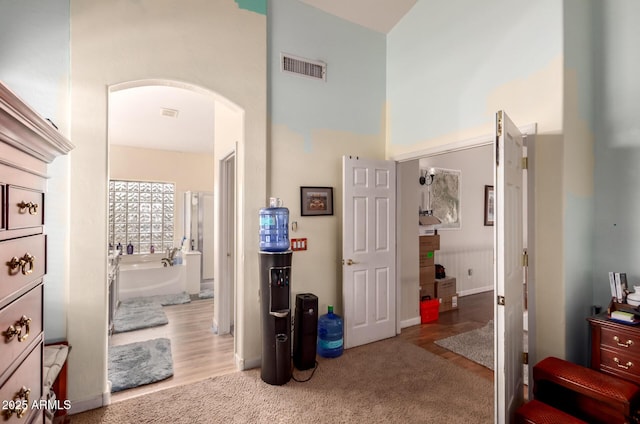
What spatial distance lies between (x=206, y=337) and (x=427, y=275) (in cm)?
311

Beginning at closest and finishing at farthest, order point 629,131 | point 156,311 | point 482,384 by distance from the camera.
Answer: point 629,131 < point 482,384 < point 156,311

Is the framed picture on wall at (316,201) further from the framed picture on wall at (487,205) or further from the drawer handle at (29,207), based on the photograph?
the framed picture on wall at (487,205)

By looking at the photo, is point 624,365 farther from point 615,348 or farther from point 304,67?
point 304,67

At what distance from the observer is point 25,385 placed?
41.1 inches

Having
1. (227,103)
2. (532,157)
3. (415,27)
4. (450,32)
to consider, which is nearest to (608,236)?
(532,157)

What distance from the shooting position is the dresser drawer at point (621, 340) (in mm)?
2020

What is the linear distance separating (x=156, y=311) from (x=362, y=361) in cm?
338

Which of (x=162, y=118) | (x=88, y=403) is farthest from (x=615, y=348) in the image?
(x=162, y=118)

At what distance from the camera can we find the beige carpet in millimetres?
2295

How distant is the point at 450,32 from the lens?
3188 millimetres

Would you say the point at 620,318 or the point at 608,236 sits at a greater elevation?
the point at 608,236

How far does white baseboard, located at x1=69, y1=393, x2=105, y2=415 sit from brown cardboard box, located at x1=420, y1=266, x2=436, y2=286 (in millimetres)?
3794

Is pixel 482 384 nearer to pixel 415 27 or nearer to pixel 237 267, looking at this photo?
pixel 237 267

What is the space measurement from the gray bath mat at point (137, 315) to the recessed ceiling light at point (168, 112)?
3.02 metres
